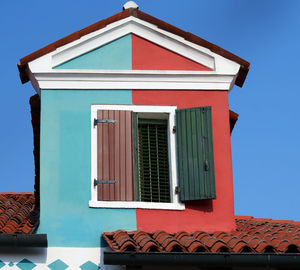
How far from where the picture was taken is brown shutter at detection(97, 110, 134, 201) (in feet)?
35.3

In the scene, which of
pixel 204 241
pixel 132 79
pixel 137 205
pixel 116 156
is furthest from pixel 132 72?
pixel 204 241

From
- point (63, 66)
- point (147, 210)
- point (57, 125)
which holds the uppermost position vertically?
point (63, 66)

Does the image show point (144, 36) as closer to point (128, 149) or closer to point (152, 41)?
point (152, 41)

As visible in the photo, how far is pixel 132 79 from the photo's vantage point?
11.5 m

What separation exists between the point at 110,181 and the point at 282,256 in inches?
103

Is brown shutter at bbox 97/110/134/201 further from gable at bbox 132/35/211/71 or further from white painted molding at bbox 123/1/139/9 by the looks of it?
white painted molding at bbox 123/1/139/9

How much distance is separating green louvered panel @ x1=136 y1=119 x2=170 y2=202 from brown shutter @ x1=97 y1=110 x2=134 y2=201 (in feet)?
0.57

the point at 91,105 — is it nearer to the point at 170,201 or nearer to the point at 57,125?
the point at 57,125

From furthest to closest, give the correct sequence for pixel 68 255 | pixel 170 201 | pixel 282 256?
pixel 170 201 < pixel 68 255 < pixel 282 256

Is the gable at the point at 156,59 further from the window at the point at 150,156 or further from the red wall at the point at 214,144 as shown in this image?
the window at the point at 150,156

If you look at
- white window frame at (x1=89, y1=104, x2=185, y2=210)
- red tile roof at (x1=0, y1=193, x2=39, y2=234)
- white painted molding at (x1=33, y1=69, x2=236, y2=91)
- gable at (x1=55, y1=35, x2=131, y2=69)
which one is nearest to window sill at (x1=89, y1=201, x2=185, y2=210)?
white window frame at (x1=89, y1=104, x2=185, y2=210)

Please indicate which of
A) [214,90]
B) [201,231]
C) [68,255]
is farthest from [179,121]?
[68,255]

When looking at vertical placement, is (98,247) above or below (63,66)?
below

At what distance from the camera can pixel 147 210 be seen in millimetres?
10727
